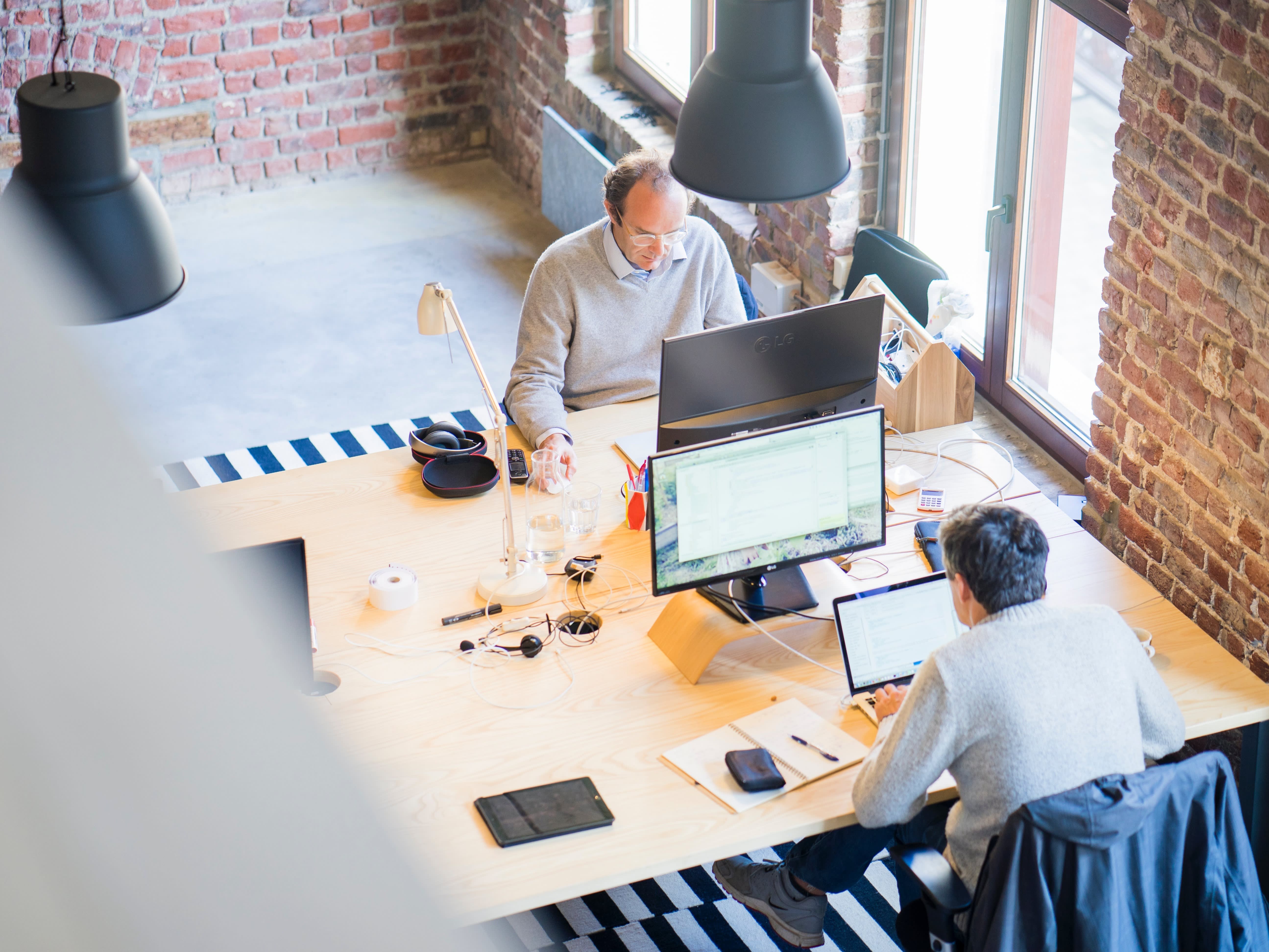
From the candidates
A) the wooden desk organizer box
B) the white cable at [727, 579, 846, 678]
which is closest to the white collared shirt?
the wooden desk organizer box

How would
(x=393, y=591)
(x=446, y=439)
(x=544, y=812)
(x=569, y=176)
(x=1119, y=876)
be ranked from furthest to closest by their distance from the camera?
(x=569, y=176) → (x=446, y=439) → (x=393, y=591) → (x=544, y=812) → (x=1119, y=876)

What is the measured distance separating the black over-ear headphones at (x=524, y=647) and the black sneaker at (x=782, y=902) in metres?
0.64

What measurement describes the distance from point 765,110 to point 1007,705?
113 centimetres

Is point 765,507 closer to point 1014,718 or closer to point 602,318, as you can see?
point 1014,718

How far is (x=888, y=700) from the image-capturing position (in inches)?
92.7

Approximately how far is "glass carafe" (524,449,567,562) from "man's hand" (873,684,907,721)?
0.79 metres

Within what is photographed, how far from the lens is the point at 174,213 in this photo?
6238mm

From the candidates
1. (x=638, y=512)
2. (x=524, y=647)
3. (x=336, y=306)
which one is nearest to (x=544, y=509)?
(x=638, y=512)

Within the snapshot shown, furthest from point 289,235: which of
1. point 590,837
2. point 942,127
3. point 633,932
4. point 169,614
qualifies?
point 169,614

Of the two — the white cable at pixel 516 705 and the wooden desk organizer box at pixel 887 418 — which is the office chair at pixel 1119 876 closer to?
the wooden desk organizer box at pixel 887 418

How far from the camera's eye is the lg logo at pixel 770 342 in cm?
275

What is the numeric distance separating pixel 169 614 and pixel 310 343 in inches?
206

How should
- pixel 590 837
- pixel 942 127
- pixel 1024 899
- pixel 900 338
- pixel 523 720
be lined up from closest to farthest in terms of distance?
pixel 1024 899, pixel 590 837, pixel 523 720, pixel 900 338, pixel 942 127

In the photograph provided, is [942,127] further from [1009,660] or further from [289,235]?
[289,235]
